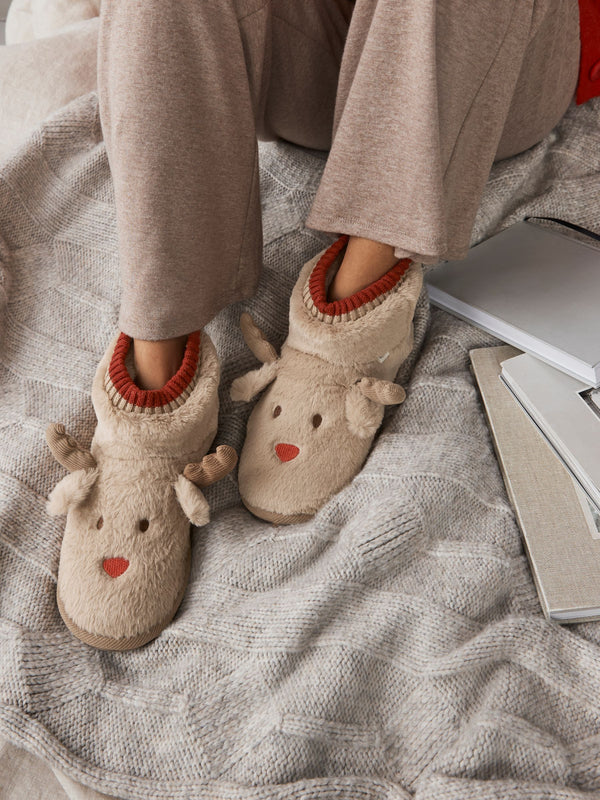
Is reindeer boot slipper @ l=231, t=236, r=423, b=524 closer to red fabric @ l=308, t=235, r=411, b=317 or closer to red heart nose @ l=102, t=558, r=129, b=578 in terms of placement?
red fabric @ l=308, t=235, r=411, b=317

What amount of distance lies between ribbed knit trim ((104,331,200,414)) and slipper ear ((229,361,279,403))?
0.08m

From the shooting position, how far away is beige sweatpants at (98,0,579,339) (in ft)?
1.88

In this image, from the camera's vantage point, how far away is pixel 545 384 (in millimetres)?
739

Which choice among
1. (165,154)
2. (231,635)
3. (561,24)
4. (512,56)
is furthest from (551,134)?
(231,635)

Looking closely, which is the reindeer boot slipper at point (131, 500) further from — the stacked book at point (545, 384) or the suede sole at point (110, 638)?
the stacked book at point (545, 384)

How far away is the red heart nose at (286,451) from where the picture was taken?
0.68m

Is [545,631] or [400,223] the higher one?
[400,223]

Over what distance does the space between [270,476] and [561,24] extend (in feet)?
1.93

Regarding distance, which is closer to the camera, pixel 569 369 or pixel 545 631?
pixel 545 631

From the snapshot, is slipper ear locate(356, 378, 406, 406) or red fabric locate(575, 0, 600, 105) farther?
red fabric locate(575, 0, 600, 105)

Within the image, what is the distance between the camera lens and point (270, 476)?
67 centimetres

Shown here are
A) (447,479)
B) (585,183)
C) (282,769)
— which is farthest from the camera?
(585,183)

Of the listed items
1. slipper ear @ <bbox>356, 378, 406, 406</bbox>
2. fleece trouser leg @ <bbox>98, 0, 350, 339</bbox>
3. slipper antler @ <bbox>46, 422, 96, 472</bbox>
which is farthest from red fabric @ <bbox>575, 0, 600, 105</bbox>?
slipper antler @ <bbox>46, 422, 96, 472</bbox>

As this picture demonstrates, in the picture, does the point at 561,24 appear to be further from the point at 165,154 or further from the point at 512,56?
the point at 165,154
